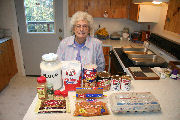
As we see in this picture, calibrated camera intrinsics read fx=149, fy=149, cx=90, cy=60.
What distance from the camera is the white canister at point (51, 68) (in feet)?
3.61

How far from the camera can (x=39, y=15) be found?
3352 mm

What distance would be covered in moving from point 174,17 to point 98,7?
187 centimetres

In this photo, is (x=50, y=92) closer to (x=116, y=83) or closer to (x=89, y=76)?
(x=89, y=76)

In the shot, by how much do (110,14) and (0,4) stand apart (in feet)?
7.71

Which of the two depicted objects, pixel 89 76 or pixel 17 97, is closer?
pixel 89 76

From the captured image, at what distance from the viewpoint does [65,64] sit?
124cm


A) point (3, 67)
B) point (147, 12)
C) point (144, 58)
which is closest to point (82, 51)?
point (144, 58)

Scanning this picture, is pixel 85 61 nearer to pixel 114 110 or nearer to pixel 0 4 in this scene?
pixel 114 110

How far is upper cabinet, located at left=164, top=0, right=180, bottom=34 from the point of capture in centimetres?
145

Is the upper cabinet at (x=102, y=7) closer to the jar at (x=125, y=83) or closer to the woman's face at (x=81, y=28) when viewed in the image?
the woman's face at (x=81, y=28)

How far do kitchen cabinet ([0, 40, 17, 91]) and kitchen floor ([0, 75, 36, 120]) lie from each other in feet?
0.52

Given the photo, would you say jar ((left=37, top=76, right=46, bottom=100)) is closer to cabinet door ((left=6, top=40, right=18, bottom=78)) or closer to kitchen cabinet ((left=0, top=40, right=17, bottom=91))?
kitchen cabinet ((left=0, top=40, right=17, bottom=91))

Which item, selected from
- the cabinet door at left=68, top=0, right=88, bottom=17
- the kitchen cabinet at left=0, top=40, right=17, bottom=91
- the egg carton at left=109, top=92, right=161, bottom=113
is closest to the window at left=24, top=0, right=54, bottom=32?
the cabinet door at left=68, top=0, right=88, bottom=17

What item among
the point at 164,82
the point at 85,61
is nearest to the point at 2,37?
the point at 85,61
